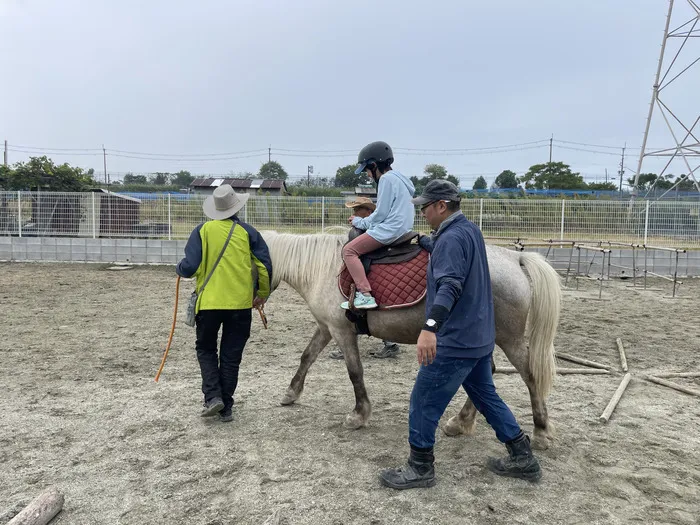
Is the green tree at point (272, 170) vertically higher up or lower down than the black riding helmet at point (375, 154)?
higher up

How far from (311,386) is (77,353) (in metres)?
2.88

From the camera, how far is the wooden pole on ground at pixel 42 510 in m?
2.39

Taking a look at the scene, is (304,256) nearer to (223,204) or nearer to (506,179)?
(223,204)

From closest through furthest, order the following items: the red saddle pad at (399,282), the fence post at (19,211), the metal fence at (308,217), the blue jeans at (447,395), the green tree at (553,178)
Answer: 1. the blue jeans at (447,395)
2. the red saddle pad at (399,282)
3. the metal fence at (308,217)
4. the fence post at (19,211)
5. the green tree at (553,178)

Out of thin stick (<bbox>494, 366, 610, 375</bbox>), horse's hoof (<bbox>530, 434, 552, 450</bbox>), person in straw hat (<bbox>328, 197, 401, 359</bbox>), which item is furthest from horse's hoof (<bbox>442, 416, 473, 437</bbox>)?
thin stick (<bbox>494, 366, 610, 375</bbox>)

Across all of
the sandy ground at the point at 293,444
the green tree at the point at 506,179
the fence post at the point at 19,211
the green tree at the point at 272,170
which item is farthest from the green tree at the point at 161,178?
the sandy ground at the point at 293,444

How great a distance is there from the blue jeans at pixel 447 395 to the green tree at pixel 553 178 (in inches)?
1554

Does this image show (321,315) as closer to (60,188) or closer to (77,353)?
(77,353)

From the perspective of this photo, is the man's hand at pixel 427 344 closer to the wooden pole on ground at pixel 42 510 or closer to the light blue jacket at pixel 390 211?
the light blue jacket at pixel 390 211

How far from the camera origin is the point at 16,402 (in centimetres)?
418

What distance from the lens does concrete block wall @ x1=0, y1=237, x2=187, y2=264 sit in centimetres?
1369

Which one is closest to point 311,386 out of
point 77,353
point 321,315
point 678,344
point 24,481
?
point 321,315

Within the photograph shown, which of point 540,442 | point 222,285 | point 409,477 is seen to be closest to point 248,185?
point 222,285

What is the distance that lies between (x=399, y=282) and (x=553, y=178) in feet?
134
